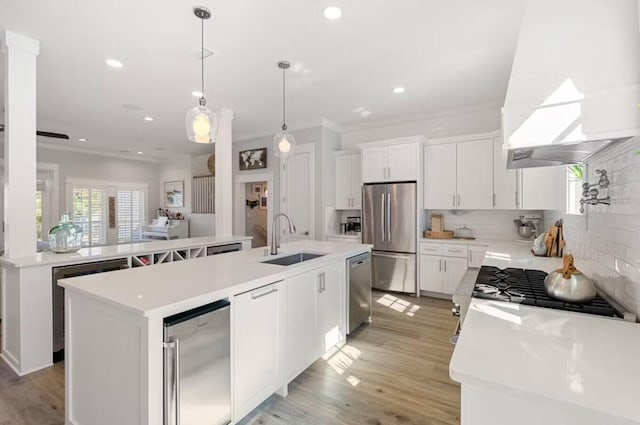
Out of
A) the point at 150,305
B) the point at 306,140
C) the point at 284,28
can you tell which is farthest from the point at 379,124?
the point at 150,305

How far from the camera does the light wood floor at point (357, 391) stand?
1.89 meters

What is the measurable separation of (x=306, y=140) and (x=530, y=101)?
4197 millimetres

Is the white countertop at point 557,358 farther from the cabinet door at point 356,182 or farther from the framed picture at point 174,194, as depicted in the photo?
the framed picture at point 174,194

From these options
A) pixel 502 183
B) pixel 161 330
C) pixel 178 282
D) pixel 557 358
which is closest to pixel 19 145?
pixel 178 282

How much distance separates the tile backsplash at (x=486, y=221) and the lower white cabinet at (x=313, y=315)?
2.58m

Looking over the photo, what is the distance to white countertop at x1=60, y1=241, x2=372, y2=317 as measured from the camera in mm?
1383

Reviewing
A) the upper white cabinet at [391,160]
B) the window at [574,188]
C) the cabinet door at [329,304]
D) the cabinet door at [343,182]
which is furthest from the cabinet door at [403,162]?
the cabinet door at [329,304]

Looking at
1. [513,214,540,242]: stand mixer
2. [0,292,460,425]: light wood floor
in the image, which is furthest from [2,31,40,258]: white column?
[513,214,540,242]: stand mixer

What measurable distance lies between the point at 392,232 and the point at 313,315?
2.43 m

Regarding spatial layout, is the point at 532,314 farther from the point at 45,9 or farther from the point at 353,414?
the point at 45,9

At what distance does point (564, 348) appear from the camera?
990 mm

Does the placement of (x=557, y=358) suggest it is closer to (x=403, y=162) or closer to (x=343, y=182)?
(x=403, y=162)

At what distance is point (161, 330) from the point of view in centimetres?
133

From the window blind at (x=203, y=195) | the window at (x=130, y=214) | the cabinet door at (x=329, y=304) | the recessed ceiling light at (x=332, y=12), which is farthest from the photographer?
the window at (x=130, y=214)
